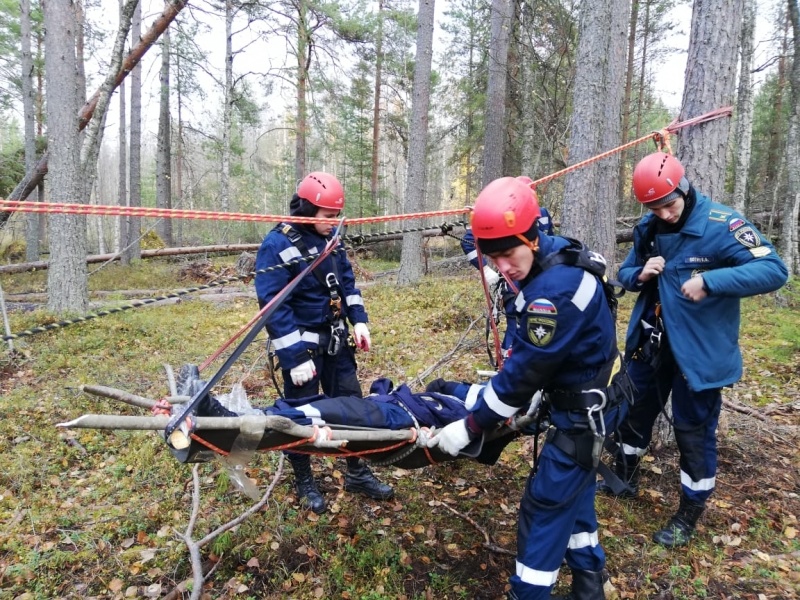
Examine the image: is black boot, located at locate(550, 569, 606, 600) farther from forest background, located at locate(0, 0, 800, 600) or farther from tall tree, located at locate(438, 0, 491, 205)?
tall tree, located at locate(438, 0, 491, 205)

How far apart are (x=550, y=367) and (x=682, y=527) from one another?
84.7 inches

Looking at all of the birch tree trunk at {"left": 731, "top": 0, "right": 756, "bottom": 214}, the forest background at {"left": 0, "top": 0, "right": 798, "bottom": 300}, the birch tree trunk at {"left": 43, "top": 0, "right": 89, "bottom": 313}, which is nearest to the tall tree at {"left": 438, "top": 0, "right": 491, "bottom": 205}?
the forest background at {"left": 0, "top": 0, "right": 798, "bottom": 300}

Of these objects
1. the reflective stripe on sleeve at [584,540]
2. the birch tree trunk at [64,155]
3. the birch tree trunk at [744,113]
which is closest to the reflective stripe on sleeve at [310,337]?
the reflective stripe on sleeve at [584,540]

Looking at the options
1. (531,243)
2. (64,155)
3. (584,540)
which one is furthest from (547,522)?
(64,155)

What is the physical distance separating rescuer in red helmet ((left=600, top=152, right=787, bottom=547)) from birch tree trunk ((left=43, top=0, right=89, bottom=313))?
9.24 meters

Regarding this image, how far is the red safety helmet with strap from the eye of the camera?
2283 millimetres

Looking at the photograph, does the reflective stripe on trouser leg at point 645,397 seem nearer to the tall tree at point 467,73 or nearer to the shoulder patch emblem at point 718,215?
the shoulder patch emblem at point 718,215

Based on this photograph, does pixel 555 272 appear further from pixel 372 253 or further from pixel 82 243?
pixel 372 253

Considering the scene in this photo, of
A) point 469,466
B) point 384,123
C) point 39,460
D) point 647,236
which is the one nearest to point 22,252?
point 384,123

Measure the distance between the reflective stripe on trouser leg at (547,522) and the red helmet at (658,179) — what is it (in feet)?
6.04

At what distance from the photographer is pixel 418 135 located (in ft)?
40.6

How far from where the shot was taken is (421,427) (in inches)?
116

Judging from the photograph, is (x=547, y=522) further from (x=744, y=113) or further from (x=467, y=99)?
(x=467, y=99)

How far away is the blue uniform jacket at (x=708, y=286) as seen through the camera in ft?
9.94
